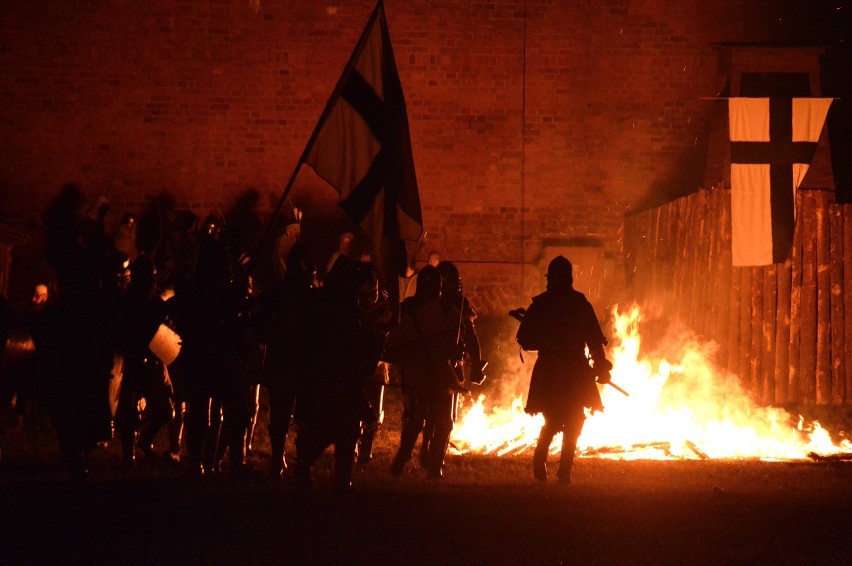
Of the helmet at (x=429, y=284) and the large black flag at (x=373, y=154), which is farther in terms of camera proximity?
the helmet at (x=429, y=284)

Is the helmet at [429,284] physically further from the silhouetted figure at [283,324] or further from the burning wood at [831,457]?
the burning wood at [831,457]

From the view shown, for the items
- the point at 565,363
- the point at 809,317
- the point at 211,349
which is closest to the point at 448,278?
the point at 565,363

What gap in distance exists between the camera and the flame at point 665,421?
1149 cm

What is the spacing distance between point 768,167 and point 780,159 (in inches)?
9.0

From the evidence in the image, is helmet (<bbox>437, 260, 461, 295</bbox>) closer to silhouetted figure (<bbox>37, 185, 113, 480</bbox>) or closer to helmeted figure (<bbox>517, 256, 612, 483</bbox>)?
helmeted figure (<bbox>517, 256, 612, 483</bbox>)

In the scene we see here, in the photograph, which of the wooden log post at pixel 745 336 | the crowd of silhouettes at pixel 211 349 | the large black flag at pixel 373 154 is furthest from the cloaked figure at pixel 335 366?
the wooden log post at pixel 745 336

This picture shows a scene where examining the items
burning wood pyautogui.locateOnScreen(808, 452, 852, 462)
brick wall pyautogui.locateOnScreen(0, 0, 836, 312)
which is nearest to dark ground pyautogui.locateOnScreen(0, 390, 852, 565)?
burning wood pyautogui.locateOnScreen(808, 452, 852, 462)

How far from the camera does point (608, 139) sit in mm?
15812

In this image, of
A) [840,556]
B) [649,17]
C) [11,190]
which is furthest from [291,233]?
[840,556]

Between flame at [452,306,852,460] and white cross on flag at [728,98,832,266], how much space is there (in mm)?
1501

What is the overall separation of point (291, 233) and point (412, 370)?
392cm

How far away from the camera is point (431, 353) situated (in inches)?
370

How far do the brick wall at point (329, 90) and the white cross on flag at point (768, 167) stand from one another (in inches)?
61.9

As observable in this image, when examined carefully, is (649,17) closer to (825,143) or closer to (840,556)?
(825,143)
